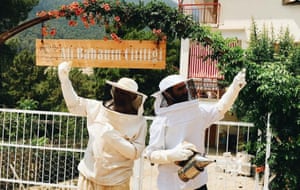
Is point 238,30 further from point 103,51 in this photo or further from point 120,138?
point 120,138

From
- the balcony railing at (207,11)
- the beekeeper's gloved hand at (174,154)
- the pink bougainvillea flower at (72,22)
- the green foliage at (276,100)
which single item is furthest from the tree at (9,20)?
the beekeeper's gloved hand at (174,154)

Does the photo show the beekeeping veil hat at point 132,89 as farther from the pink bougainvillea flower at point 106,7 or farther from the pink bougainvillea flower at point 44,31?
the pink bougainvillea flower at point 44,31

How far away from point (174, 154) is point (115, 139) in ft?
2.10

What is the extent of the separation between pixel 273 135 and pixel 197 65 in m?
10.4

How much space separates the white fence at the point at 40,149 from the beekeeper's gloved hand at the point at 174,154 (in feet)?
5.52

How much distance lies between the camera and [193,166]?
3000mm

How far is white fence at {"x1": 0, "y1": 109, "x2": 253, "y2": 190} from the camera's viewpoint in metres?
5.15

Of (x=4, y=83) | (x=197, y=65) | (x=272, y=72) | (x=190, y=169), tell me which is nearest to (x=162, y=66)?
(x=272, y=72)

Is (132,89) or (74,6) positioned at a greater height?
(74,6)

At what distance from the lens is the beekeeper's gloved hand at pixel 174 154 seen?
3037mm

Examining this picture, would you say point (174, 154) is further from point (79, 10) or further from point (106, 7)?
point (79, 10)

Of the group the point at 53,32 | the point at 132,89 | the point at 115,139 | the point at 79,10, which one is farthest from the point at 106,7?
the point at 115,139

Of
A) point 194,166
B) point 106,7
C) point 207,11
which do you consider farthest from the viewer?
point 207,11

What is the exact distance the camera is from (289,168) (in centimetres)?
431
